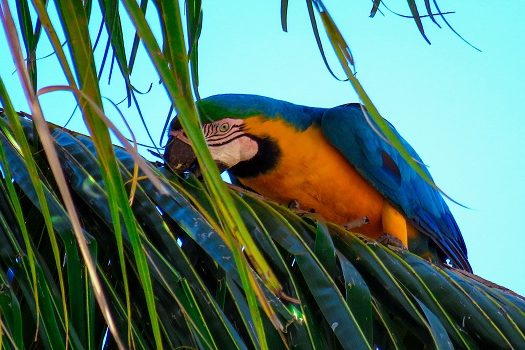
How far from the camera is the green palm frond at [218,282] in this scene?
1107 mm

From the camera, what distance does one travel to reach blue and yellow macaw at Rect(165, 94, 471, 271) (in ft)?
7.43

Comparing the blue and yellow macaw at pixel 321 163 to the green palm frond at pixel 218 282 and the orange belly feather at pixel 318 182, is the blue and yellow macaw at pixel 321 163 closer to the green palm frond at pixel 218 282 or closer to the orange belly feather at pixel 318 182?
the orange belly feather at pixel 318 182

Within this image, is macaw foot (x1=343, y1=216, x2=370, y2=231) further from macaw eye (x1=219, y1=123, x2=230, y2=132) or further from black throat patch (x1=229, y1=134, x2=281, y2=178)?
macaw eye (x1=219, y1=123, x2=230, y2=132)

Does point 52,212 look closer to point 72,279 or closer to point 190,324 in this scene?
Answer: point 72,279

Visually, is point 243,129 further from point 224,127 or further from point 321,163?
point 321,163

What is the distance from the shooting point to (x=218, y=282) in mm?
1297

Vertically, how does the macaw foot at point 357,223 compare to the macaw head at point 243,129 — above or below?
below

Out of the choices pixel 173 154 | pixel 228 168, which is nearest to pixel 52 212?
pixel 173 154

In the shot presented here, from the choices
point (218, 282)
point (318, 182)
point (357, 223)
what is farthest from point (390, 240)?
point (218, 282)

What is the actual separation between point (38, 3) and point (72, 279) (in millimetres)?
663

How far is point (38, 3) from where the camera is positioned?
511 millimetres

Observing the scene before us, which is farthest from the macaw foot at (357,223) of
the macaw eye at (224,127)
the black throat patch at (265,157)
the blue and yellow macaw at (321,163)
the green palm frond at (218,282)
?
the green palm frond at (218,282)

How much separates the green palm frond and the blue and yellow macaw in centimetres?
71

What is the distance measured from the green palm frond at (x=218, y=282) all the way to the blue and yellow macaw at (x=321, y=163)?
708mm
